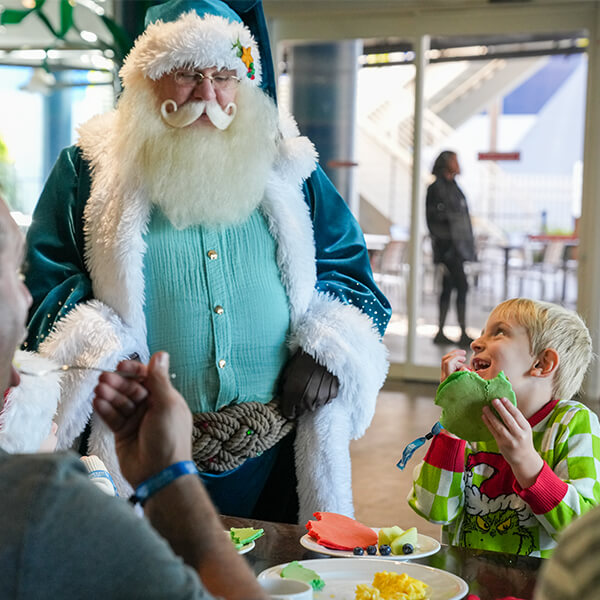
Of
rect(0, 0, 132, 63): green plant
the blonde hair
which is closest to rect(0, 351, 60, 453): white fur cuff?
the blonde hair

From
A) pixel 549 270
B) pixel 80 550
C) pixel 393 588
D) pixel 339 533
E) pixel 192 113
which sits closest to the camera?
pixel 80 550

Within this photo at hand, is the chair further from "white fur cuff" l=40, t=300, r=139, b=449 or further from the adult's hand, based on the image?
the adult's hand

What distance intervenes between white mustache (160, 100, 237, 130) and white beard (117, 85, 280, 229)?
0.02 meters

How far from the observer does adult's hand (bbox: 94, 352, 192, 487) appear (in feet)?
2.95

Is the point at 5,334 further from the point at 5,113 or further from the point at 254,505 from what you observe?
the point at 5,113

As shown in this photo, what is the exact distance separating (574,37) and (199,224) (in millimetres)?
4787

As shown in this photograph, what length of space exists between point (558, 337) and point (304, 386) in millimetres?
579

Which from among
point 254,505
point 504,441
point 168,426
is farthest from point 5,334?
point 254,505

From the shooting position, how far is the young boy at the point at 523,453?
1.54 m

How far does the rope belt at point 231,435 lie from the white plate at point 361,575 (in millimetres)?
597

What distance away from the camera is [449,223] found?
20.9 feet

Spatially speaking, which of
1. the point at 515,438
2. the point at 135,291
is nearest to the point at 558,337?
the point at 515,438

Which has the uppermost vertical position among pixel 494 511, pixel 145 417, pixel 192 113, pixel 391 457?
pixel 192 113

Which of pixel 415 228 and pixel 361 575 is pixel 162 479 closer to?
pixel 361 575
